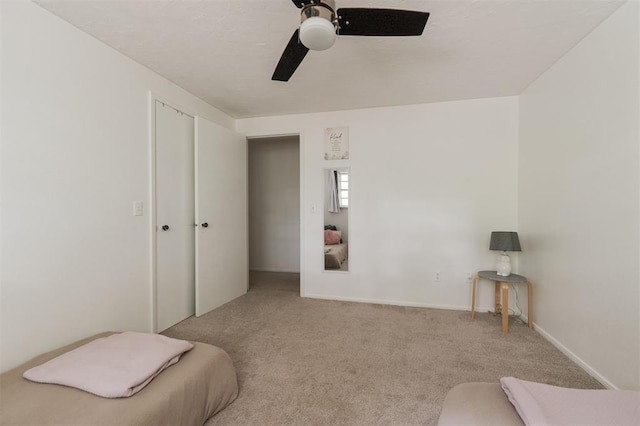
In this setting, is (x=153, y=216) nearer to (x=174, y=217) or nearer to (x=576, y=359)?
(x=174, y=217)

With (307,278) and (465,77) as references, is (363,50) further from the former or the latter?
(307,278)

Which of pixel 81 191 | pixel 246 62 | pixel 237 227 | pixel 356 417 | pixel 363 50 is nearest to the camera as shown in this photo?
pixel 356 417

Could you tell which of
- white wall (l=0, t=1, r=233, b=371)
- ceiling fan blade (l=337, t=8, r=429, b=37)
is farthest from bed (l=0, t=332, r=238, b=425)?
ceiling fan blade (l=337, t=8, r=429, b=37)

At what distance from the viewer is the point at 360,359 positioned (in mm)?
2084

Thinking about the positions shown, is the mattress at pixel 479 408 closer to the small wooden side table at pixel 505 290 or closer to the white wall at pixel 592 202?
the white wall at pixel 592 202

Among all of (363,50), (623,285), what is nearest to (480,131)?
(363,50)

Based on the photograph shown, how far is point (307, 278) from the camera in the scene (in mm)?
3627

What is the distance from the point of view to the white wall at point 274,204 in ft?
17.3

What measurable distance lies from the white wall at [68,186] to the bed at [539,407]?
2.25m

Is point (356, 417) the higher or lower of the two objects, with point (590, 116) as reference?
lower

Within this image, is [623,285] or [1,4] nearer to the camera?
[1,4]

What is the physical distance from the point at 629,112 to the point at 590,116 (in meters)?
0.33

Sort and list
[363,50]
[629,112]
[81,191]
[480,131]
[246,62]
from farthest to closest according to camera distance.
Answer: [480,131]
[246,62]
[363,50]
[81,191]
[629,112]

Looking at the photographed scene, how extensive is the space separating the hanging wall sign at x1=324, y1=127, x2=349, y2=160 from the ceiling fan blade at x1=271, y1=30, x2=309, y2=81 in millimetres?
1675
